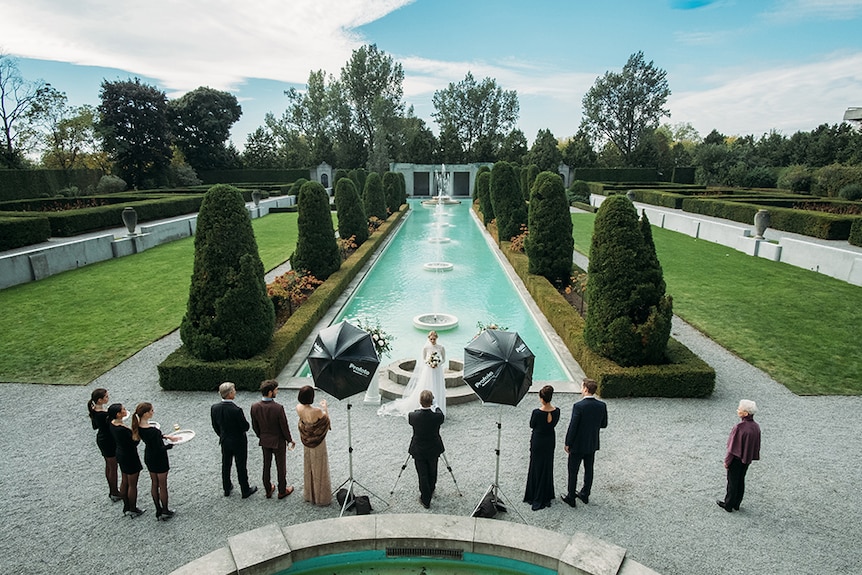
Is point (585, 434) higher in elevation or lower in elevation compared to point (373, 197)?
lower

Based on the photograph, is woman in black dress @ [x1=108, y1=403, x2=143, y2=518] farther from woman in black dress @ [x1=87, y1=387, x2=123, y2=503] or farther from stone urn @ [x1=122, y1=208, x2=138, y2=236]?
stone urn @ [x1=122, y1=208, x2=138, y2=236]

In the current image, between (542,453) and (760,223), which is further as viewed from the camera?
(760,223)

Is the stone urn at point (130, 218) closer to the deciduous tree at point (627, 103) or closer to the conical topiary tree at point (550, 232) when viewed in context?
the conical topiary tree at point (550, 232)

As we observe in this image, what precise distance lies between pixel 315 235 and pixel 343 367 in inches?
367

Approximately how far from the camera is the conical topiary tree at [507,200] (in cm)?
2081

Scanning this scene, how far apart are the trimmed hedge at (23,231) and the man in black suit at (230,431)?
1864 centimetres

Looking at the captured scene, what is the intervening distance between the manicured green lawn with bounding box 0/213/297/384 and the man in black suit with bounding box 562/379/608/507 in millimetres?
8909

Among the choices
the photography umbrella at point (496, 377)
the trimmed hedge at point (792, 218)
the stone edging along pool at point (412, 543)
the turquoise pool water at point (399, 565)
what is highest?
the trimmed hedge at point (792, 218)

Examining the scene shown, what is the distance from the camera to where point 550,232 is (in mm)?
14836

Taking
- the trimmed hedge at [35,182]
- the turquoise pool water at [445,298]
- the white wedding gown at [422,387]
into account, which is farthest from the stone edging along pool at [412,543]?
the trimmed hedge at [35,182]

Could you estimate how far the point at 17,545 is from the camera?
18.1 ft

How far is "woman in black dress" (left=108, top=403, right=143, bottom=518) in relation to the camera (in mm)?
5668

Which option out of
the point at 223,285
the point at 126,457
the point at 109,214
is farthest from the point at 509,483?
the point at 109,214

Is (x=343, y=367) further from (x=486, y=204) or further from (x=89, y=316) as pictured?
(x=486, y=204)
